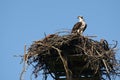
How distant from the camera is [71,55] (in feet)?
44.5

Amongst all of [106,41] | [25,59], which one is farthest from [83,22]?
[25,59]

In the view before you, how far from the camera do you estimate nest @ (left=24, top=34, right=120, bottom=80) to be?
13.2 metres

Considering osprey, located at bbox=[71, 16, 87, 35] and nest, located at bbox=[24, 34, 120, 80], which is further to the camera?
osprey, located at bbox=[71, 16, 87, 35]

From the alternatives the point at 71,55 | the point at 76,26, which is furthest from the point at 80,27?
Result: the point at 71,55

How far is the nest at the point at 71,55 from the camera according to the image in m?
13.2

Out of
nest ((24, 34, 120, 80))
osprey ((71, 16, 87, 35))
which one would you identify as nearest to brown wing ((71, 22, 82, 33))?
osprey ((71, 16, 87, 35))

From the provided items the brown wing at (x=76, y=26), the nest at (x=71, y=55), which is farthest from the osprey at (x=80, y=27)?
the nest at (x=71, y=55)

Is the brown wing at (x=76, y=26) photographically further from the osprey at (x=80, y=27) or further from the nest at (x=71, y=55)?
the nest at (x=71, y=55)

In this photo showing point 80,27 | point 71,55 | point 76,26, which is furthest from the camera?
point 80,27

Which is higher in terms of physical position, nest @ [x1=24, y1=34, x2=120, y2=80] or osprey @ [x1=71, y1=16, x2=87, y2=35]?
osprey @ [x1=71, y1=16, x2=87, y2=35]

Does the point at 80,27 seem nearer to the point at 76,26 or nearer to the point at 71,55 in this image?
the point at 76,26

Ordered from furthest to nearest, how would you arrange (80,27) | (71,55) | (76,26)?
(80,27), (76,26), (71,55)

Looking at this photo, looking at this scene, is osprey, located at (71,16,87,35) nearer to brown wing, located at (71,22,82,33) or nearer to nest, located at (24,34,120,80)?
brown wing, located at (71,22,82,33)

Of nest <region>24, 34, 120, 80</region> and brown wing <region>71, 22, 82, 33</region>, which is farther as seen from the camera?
brown wing <region>71, 22, 82, 33</region>
